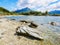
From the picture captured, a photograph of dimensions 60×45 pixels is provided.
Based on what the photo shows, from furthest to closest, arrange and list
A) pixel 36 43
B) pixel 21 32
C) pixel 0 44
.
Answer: pixel 21 32 → pixel 36 43 → pixel 0 44

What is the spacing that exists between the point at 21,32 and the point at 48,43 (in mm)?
4679

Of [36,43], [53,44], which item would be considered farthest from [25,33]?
[53,44]

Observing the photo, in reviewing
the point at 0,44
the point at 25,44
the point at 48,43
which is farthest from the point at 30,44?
the point at 0,44

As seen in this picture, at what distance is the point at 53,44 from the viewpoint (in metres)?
13.6

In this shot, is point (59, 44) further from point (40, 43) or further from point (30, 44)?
point (30, 44)

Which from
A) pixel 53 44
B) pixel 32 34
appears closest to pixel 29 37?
pixel 32 34

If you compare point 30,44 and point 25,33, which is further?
point 25,33

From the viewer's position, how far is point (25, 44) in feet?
43.4

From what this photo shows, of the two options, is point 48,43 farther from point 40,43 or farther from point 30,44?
point 30,44

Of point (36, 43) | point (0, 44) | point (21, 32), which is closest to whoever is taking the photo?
point (0, 44)

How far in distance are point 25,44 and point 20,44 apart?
1.86ft

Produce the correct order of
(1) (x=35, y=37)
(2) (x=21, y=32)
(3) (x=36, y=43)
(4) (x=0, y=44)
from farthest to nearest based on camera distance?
(2) (x=21, y=32) → (1) (x=35, y=37) → (3) (x=36, y=43) → (4) (x=0, y=44)

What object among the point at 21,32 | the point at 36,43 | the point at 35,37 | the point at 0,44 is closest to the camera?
the point at 0,44

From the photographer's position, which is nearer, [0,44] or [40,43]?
[0,44]
